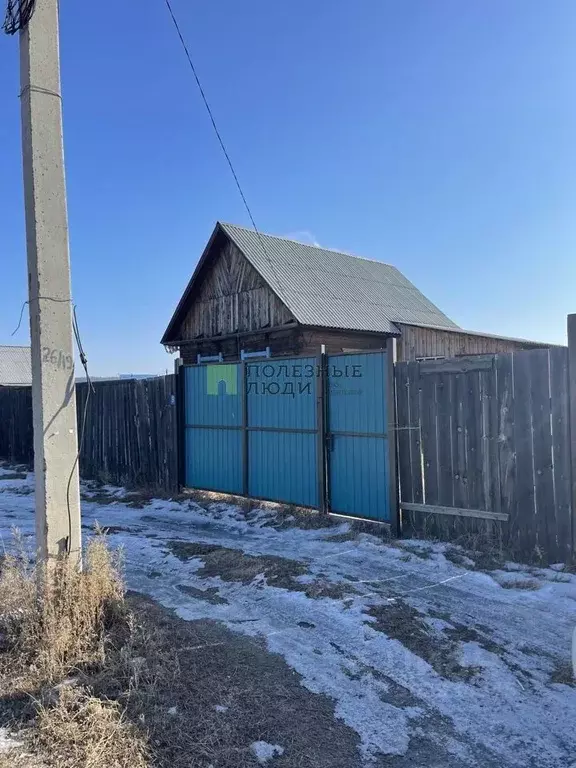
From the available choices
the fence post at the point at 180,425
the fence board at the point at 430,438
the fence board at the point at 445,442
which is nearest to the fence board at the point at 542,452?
the fence board at the point at 445,442

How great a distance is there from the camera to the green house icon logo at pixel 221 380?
28.0 ft

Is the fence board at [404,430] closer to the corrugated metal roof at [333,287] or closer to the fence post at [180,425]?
the fence post at [180,425]

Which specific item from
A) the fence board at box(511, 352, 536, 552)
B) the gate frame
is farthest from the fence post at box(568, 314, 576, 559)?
the gate frame

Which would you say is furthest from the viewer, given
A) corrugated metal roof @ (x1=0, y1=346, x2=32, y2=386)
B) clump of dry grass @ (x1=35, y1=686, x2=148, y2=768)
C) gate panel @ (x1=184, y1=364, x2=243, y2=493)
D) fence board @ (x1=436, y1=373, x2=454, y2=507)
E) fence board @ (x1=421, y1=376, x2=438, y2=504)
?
corrugated metal roof @ (x1=0, y1=346, x2=32, y2=386)

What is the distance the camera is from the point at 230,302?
15594mm

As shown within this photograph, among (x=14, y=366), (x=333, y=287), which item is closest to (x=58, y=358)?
(x=333, y=287)

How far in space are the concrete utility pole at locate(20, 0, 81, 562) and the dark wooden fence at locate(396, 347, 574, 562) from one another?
3705 mm

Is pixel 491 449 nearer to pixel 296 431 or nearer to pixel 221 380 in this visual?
pixel 296 431

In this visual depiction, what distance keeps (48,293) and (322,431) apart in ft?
13.6

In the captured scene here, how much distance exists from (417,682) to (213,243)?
14189 mm

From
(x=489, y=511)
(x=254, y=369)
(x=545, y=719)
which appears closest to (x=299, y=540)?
(x=489, y=511)

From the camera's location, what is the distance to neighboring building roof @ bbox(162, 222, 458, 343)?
14.4 meters

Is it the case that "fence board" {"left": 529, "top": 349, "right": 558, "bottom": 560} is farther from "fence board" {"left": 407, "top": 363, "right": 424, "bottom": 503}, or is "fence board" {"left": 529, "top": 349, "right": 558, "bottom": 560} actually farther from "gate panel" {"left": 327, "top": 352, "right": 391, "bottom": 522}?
"gate panel" {"left": 327, "top": 352, "right": 391, "bottom": 522}

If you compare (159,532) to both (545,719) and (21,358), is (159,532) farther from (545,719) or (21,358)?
(21,358)
